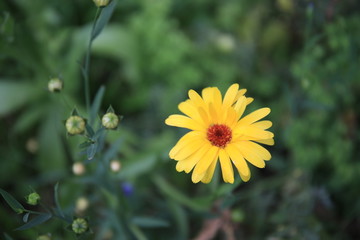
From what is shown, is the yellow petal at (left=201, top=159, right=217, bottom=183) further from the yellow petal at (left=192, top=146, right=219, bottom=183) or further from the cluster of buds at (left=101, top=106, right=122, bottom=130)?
the cluster of buds at (left=101, top=106, right=122, bottom=130)

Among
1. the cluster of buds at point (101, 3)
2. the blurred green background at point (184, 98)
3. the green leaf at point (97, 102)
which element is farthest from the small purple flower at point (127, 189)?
the cluster of buds at point (101, 3)

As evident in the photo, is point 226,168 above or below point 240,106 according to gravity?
below

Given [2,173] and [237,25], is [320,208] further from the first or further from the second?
[2,173]

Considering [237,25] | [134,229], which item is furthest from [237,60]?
[134,229]

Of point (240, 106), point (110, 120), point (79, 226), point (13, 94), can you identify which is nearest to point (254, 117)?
point (240, 106)

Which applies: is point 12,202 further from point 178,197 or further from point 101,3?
point 178,197

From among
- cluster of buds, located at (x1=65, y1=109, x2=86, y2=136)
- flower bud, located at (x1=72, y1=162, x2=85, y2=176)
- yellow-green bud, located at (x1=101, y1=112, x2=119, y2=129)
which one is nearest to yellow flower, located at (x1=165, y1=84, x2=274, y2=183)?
yellow-green bud, located at (x1=101, y1=112, x2=119, y2=129)
